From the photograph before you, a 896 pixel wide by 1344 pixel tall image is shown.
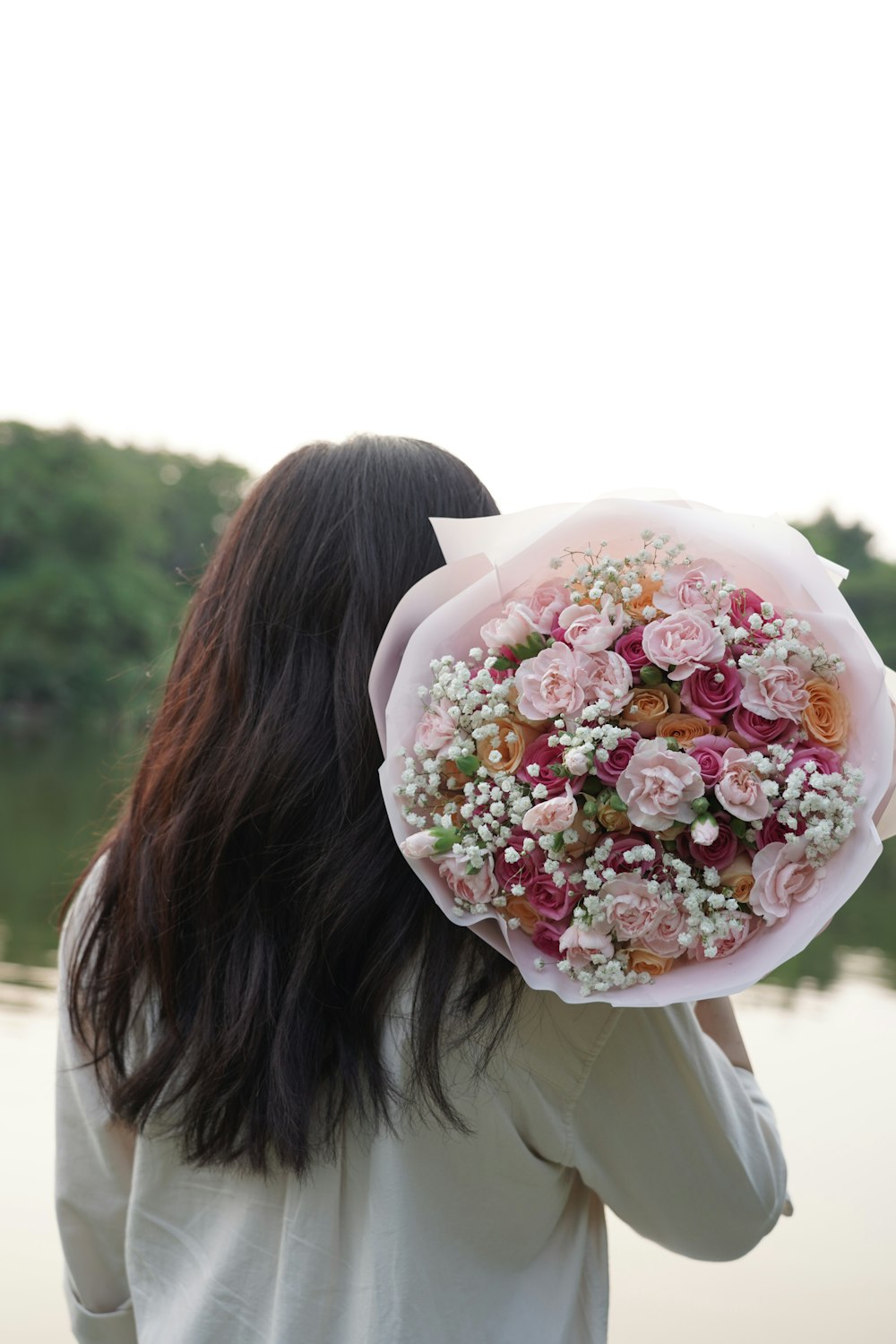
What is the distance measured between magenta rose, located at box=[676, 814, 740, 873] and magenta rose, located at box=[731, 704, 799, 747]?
76 millimetres

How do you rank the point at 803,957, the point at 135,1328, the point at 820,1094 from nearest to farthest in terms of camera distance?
the point at 135,1328 → the point at 820,1094 → the point at 803,957

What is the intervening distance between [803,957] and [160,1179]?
21.9 ft

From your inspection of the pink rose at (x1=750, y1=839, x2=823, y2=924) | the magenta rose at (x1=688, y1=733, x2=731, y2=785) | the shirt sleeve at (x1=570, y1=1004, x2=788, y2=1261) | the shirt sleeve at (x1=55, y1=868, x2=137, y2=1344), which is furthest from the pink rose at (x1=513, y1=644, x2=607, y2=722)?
the shirt sleeve at (x1=55, y1=868, x2=137, y2=1344)

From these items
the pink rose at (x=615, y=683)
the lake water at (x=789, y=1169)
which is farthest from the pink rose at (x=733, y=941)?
the lake water at (x=789, y=1169)

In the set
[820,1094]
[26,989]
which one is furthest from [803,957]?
[26,989]

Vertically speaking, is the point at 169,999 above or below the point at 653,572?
below

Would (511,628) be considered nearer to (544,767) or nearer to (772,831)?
(544,767)

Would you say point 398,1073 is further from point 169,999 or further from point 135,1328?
point 135,1328

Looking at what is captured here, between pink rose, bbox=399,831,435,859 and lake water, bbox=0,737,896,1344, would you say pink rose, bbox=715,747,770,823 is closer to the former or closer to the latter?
pink rose, bbox=399,831,435,859

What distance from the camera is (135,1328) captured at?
1573 mm

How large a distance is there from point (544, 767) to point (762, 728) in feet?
0.64

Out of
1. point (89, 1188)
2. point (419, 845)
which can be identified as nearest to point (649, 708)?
point (419, 845)

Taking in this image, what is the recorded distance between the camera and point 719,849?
43.1 inches

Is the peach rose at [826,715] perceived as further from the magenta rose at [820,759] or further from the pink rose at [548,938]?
the pink rose at [548,938]
